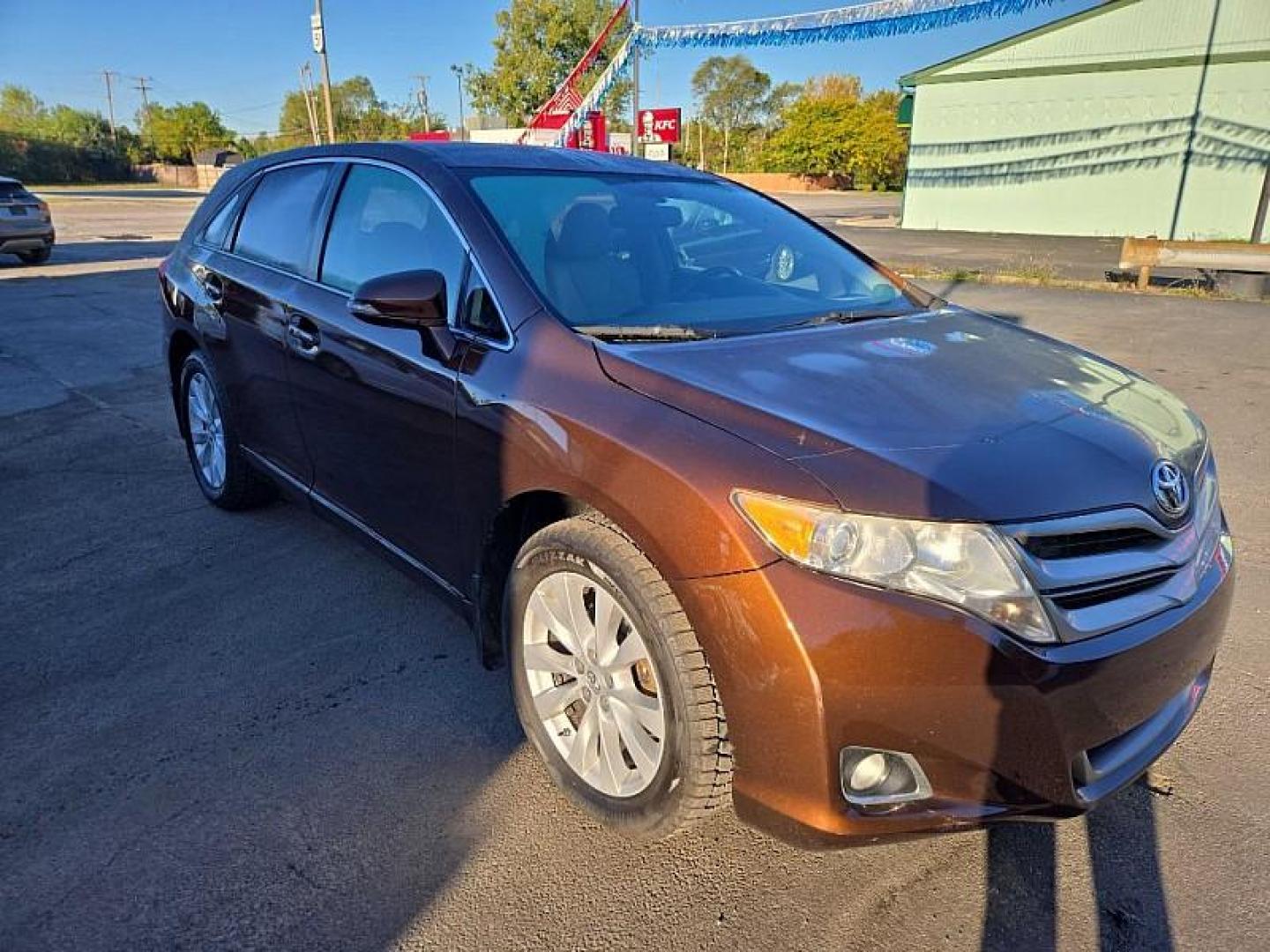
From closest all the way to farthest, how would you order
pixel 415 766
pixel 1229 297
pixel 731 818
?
pixel 731 818, pixel 415 766, pixel 1229 297

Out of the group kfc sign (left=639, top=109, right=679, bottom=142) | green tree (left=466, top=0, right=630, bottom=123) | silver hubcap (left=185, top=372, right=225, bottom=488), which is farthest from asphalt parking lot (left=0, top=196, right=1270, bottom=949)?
green tree (left=466, top=0, right=630, bottom=123)

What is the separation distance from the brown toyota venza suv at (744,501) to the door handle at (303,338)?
1cm

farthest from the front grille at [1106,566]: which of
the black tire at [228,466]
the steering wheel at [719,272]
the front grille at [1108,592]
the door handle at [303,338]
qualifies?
the black tire at [228,466]

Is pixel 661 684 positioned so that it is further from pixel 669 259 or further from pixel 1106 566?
pixel 669 259

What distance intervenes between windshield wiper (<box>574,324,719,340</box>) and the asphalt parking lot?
123 centimetres

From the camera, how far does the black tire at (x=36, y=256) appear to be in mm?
15648

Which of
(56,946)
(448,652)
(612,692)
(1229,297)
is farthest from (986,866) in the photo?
(1229,297)

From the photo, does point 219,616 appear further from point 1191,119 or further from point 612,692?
point 1191,119

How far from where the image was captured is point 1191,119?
20.7m

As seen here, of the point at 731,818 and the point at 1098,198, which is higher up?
the point at 1098,198

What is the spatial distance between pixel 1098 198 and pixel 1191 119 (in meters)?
2.59

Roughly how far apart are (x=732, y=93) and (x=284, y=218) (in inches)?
3739

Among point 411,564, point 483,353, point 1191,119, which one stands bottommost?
point 411,564

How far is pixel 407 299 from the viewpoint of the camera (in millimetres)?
2453
